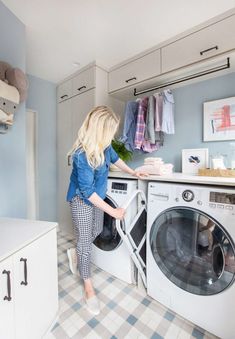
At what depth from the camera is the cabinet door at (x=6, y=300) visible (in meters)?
0.79

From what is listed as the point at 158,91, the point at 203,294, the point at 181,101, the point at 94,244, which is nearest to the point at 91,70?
the point at 158,91

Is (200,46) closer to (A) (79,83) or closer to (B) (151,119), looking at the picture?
(B) (151,119)

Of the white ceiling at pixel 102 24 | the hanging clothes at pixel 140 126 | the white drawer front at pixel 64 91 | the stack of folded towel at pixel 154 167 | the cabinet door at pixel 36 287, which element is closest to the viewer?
the cabinet door at pixel 36 287

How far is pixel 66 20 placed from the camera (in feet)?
5.04

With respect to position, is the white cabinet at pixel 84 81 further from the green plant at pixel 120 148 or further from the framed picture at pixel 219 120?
the framed picture at pixel 219 120

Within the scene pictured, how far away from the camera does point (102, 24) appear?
5.17ft

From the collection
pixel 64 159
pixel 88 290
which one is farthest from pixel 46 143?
pixel 88 290

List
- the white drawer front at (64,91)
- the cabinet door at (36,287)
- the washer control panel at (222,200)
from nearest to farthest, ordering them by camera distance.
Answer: the cabinet door at (36,287)
the washer control panel at (222,200)
the white drawer front at (64,91)

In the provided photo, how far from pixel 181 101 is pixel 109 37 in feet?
3.27

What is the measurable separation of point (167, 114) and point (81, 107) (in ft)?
3.73

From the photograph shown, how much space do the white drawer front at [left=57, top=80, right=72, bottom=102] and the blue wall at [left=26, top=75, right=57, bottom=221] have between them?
0.09 metres

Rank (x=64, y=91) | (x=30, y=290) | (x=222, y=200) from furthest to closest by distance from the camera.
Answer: (x=64, y=91), (x=222, y=200), (x=30, y=290)

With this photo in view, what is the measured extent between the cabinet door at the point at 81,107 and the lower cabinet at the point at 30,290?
63.9 inches

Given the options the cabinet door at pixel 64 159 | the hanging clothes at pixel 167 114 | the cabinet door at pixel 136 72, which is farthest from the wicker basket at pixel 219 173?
the cabinet door at pixel 64 159
